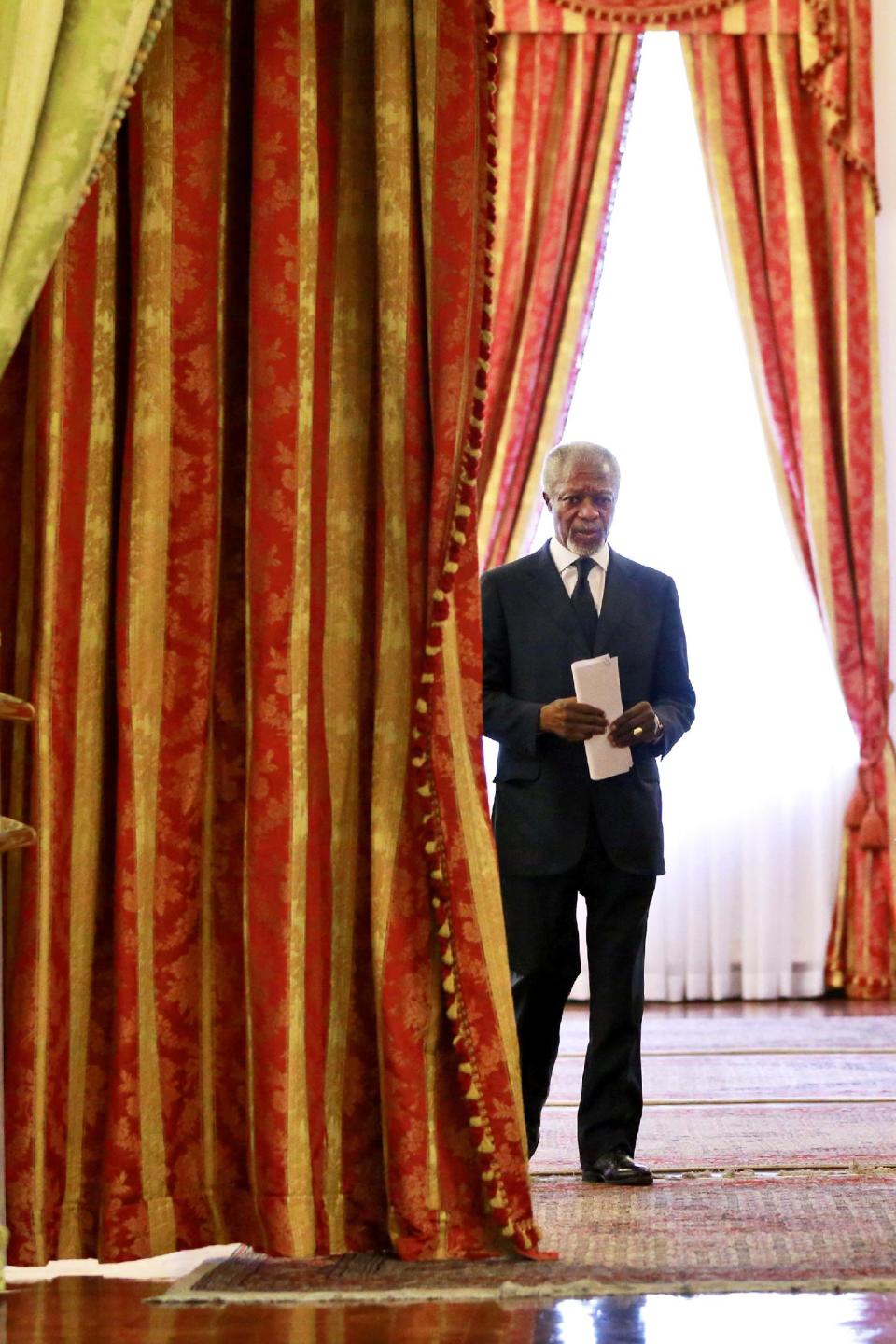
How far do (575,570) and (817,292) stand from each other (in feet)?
11.3

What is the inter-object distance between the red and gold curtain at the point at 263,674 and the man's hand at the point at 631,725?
2.00ft

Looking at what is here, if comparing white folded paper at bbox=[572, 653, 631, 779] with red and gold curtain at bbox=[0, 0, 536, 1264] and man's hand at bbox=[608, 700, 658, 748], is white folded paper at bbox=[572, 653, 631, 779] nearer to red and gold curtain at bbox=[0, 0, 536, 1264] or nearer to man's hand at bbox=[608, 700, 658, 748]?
man's hand at bbox=[608, 700, 658, 748]

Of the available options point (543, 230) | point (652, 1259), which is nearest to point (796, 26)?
point (543, 230)

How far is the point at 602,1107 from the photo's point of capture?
11.9ft

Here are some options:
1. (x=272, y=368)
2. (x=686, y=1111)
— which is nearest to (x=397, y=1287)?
(x=272, y=368)

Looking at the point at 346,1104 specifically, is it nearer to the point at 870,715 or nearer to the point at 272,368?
the point at 272,368

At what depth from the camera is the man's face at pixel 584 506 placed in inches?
146

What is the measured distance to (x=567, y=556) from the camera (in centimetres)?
382

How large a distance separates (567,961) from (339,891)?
2.66ft

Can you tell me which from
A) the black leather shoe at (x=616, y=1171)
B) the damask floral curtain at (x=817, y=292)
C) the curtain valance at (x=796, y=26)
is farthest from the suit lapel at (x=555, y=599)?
the curtain valance at (x=796, y=26)

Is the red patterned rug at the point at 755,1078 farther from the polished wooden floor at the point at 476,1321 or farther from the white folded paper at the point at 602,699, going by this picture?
the polished wooden floor at the point at 476,1321

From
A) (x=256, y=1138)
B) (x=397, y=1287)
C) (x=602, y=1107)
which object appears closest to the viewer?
(x=397, y=1287)

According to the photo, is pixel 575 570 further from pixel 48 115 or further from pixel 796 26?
pixel 796 26

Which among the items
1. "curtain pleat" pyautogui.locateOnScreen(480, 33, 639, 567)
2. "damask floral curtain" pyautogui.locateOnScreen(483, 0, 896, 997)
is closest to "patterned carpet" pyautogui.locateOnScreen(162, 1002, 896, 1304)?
"damask floral curtain" pyautogui.locateOnScreen(483, 0, 896, 997)
